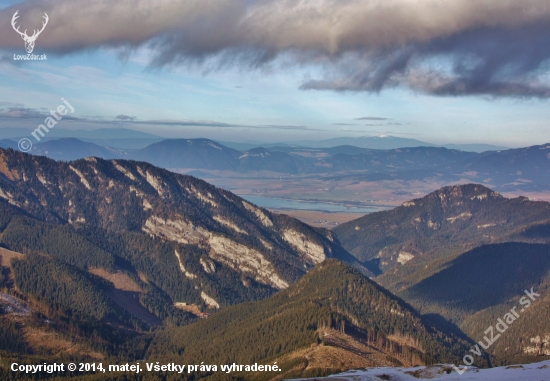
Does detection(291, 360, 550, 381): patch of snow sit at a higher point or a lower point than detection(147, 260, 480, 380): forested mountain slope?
higher

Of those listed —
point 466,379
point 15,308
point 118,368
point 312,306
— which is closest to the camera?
point 466,379

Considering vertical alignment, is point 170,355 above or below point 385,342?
below

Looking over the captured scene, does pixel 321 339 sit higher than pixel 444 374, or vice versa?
pixel 321 339

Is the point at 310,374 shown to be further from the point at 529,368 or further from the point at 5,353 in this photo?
the point at 5,353

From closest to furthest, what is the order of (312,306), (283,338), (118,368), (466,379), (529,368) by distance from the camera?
(466,379), (529,368), (118,368), (283,338), (312,306)

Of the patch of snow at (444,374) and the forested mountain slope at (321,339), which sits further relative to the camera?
the forested mountain slope at (321,339)

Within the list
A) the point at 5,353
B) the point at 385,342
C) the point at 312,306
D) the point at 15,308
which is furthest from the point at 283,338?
the point at 15,308

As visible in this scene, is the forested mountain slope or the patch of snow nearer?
the patch of snow

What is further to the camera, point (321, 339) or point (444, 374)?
point (321, 339)

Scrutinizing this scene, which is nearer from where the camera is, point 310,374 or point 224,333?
point 310,374

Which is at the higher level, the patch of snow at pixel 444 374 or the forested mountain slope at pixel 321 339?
the patch of snow at pixel 444 374
